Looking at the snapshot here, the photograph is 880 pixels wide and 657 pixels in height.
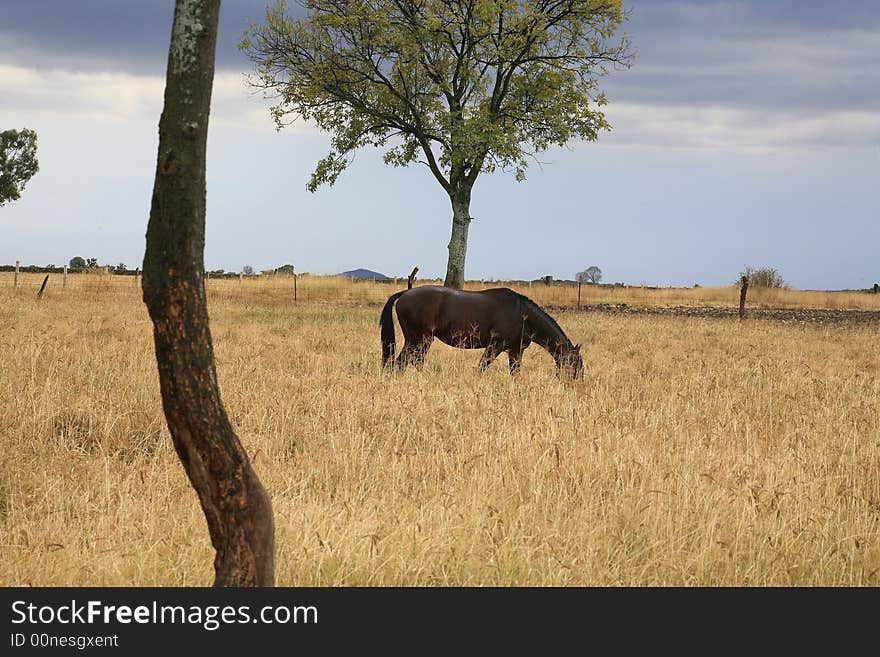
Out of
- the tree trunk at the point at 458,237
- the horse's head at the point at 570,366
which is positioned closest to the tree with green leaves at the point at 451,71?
the tree trunk at the point at 458,237

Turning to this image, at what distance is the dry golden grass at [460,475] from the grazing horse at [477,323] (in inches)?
19.4

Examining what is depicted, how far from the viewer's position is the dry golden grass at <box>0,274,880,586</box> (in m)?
4.66

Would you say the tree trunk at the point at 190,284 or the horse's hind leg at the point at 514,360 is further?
the horse's hind leg at the point at 514,360

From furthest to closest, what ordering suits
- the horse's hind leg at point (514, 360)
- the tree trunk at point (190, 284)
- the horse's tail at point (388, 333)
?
1. the horse's tail at point (388, 333)
2. the horse's hind leg at point (514, 360)
3. the tree trunk at point (190, 284)

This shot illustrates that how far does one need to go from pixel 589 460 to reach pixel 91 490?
394 centimetres

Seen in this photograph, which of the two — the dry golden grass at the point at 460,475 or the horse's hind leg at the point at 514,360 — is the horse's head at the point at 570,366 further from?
the horse's hind leg at the point at 514,360

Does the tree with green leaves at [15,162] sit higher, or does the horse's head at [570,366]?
the tree with green leaves at [15,162]

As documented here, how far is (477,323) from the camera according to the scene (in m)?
12.2

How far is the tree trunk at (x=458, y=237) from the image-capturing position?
30.1 meters

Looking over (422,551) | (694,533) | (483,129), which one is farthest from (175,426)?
(483,129)

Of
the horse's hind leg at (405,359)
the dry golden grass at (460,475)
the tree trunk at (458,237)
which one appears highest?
the tree trunk at (458,237)

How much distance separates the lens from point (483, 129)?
91.7ft

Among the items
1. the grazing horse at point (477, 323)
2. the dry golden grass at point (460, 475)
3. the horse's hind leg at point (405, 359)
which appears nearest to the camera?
the dry golden grass at point (460, 475)

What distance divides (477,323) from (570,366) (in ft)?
5.56
